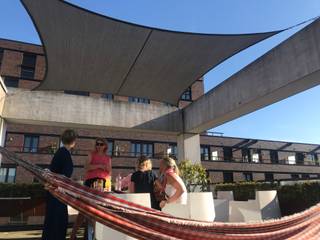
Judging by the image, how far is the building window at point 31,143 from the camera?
78.5 ft

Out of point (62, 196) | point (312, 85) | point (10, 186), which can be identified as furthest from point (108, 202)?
point (10, 186)

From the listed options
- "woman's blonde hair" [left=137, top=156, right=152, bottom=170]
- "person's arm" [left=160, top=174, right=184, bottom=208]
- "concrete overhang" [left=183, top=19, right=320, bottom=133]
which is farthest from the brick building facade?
"person's arm" [left=160, top=174, right=184, bottom=208]

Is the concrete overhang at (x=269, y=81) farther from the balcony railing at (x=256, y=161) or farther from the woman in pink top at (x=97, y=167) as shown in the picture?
the balcony railing at (x=256, y=161)

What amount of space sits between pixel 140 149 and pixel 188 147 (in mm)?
17245

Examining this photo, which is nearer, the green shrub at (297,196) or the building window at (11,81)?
the green shrub at (297,196)

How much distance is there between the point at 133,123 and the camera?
10109mm

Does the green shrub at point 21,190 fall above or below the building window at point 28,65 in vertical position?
below

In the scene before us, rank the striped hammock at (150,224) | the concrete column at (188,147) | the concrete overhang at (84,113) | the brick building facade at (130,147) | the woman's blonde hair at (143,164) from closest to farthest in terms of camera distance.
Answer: the striped hammock at (150,224) → the woman's blonde hair at (143,164) → the concrete overhang at (84,113) → the concrete column at (188,147) → the brick building facade at (130,147)

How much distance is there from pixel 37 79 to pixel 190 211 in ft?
89.7

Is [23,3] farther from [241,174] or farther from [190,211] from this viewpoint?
[241,174]

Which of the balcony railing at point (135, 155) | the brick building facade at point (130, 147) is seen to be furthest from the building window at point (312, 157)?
the balcony railing at point (135, 155)

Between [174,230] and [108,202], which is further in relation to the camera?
[108,202]

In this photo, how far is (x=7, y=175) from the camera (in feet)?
71.9

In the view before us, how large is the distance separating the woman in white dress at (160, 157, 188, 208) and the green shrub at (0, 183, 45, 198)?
8.98 m
